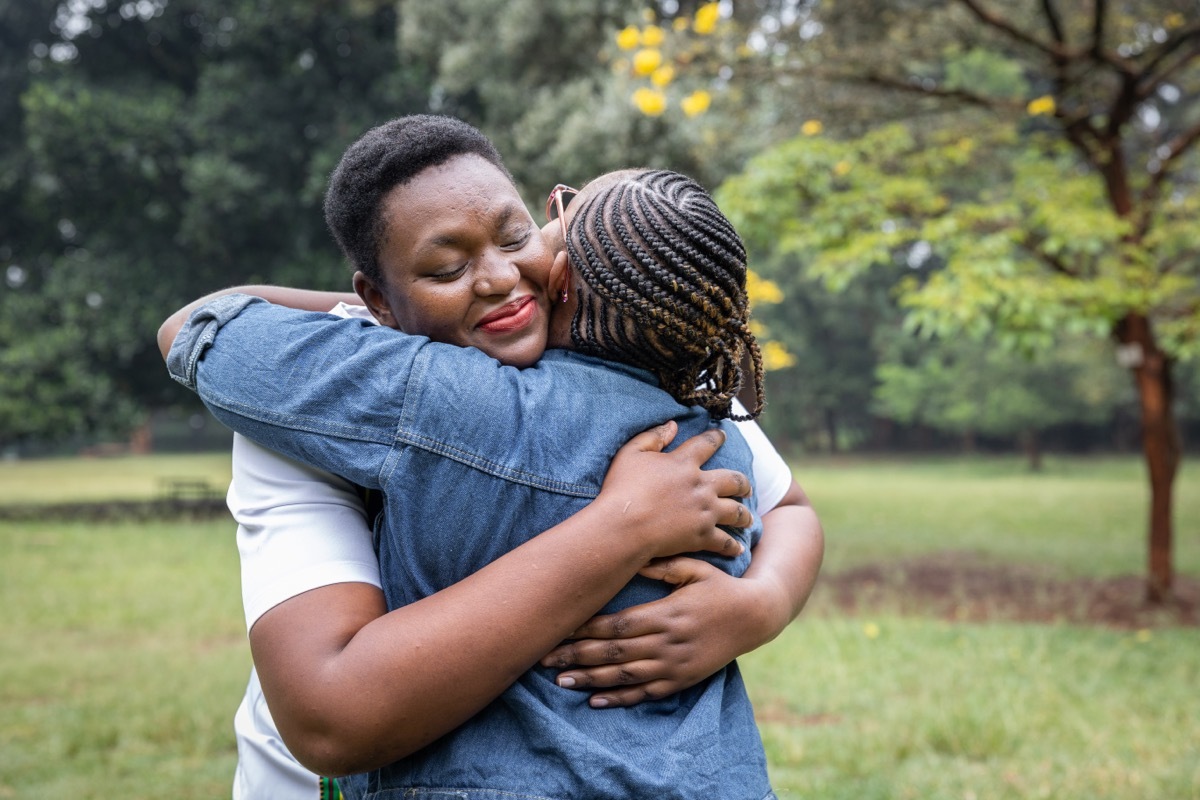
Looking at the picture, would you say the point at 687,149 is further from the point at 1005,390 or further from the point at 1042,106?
the point at 1005,390

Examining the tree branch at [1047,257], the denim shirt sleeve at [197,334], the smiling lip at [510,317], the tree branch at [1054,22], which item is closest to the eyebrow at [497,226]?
the smiling lip at [510,317]

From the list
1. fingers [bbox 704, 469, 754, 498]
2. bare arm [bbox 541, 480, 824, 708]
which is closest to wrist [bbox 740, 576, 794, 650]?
bare arm [bbox 541, 480, 824, 708]

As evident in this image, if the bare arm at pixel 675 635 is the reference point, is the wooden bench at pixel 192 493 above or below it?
below

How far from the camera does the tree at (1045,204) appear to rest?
21.3 feet

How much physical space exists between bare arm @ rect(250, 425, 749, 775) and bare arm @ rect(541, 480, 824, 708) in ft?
0.18

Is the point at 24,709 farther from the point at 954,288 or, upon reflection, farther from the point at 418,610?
the point at 954,288

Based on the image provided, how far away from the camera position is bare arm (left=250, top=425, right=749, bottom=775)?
45.3 inches

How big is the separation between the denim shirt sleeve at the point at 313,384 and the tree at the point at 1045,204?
5459 mm

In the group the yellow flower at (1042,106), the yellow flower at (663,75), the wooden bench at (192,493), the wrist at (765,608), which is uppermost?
the yellow flower at (663,75)

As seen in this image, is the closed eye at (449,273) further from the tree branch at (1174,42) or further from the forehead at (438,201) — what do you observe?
the tree branch at (1174,42)

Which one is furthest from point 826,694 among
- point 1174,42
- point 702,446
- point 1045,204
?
point 1174,42

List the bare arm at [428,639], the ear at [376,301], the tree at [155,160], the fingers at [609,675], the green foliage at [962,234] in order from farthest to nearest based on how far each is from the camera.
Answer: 1. the tree at [155,160]
2. the green foliage at [962,234]
3. the ear at [376,301]
4. the fingers at [609,675]
5. the bare arm at [428,639]

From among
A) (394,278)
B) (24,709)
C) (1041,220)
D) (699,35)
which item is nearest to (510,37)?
(699,35)

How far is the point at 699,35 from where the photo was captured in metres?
7.72
